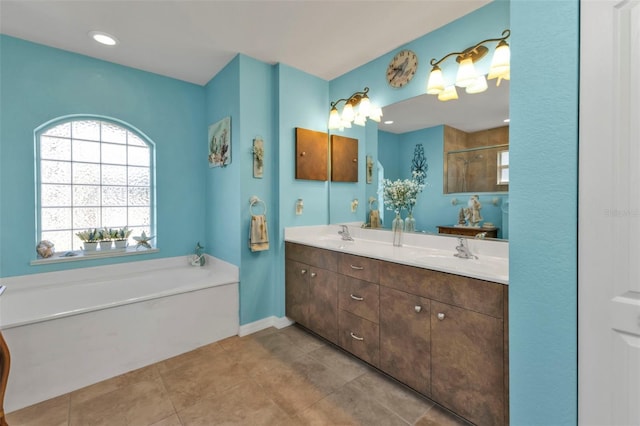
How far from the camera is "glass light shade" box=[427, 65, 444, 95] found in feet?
6.70

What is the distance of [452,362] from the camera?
1.53m

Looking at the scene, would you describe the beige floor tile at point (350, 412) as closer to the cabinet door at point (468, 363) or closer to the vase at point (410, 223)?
the cabinet door at point (468, 363)

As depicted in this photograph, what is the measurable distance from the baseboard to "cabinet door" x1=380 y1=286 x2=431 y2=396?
1.24 m

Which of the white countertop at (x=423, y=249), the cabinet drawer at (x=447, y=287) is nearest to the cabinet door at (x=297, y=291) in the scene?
the white countertop at (x=423, y=249)

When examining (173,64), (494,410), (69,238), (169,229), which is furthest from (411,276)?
(69,238)

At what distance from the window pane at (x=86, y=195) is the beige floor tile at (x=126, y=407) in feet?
6.14

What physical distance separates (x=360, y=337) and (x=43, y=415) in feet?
6.67

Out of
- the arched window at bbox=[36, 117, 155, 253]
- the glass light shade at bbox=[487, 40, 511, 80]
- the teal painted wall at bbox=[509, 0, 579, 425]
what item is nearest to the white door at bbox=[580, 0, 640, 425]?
the teal painted wall at bbox=[509, 0, 579, 425]

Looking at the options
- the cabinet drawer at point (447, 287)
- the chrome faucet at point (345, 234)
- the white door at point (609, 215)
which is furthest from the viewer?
the chrome faucet at point (345, 234)

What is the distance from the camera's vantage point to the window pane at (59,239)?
263cm

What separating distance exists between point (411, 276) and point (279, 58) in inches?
91.0

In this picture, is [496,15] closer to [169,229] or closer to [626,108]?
[626,108]

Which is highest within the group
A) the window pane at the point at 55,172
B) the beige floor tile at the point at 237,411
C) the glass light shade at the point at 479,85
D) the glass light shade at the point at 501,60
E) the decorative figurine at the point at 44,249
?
the glass light shade at the point at 501,60

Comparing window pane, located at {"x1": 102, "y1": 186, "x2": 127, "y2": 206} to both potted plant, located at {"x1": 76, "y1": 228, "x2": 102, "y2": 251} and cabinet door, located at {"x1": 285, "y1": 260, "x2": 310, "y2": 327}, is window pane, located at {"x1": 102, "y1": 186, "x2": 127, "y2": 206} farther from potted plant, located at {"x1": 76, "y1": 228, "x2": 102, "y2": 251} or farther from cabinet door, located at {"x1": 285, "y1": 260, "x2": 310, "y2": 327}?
cabinet door, located at {"x1": 285, "y1": 260, "x2": 310, "y2": 327}
